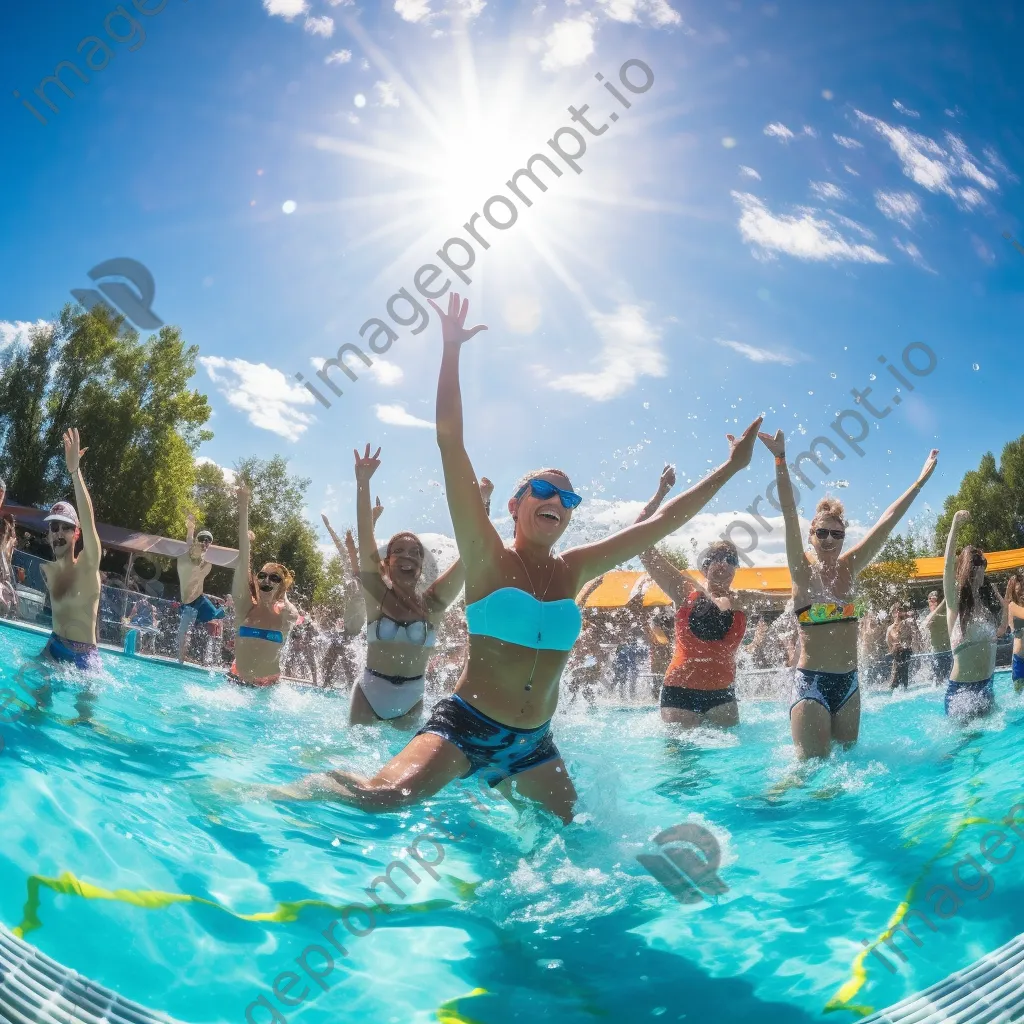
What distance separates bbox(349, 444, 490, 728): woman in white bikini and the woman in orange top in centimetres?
185

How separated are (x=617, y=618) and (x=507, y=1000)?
2151cm

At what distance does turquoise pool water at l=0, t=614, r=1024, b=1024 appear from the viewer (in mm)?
2684

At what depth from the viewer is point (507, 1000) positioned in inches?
107

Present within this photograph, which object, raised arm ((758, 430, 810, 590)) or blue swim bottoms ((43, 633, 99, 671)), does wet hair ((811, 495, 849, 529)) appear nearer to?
raised arm ((758, 430, 810, 590))

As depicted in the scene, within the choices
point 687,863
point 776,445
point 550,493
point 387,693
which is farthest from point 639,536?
point 387,693

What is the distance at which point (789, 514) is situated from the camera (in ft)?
17.2

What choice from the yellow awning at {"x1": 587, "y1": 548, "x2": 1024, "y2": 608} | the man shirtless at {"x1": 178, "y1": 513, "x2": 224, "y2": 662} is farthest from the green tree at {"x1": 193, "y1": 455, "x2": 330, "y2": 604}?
the man shirtless at {"x1": 178, "y1": 513, "x2": 224, "y2": 662}

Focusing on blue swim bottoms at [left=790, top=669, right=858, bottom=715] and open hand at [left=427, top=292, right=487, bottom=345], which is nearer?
open hand at [left=427, top=292, right=487, bottom=345]

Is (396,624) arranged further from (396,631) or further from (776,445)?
(776,445)

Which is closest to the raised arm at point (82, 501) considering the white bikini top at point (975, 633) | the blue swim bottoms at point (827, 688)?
the blue swim bottoms at point (827, 688)

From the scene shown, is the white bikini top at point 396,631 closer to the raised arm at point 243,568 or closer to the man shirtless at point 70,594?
the raised arm at point 243,568

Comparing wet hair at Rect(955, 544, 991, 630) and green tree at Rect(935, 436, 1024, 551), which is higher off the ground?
green tree at Rect(935, 436, 1024, 551)

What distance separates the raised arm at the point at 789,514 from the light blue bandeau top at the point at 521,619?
92.2 inches

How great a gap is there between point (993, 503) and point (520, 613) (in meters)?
47.3
